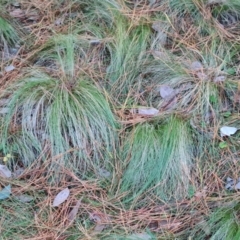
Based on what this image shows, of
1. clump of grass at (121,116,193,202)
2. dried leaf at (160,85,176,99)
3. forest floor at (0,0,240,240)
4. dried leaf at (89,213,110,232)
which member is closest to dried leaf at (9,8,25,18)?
forest floor at (0,0,240,240)

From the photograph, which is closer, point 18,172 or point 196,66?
point 18,172

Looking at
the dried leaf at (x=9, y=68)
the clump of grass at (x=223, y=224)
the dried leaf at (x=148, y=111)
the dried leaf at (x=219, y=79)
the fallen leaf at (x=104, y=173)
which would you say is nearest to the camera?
the clump of grass at (x=223, y=224)

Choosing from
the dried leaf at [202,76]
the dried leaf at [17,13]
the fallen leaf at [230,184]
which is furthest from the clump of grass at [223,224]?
the dried leaf at [17,13]

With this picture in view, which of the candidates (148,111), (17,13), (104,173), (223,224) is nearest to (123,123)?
(148,111)

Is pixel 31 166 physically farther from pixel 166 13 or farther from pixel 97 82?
pixel 166 13

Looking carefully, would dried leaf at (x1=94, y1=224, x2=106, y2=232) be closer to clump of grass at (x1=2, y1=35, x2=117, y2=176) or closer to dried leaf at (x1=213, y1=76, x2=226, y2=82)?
clump of grass at (x1=2, y1=35, x2=117, y2=176)

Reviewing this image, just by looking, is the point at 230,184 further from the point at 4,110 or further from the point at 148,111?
the point at 4,110

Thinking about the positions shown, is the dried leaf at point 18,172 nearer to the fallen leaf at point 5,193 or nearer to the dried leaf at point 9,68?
the fallen leaf at point 5,193
